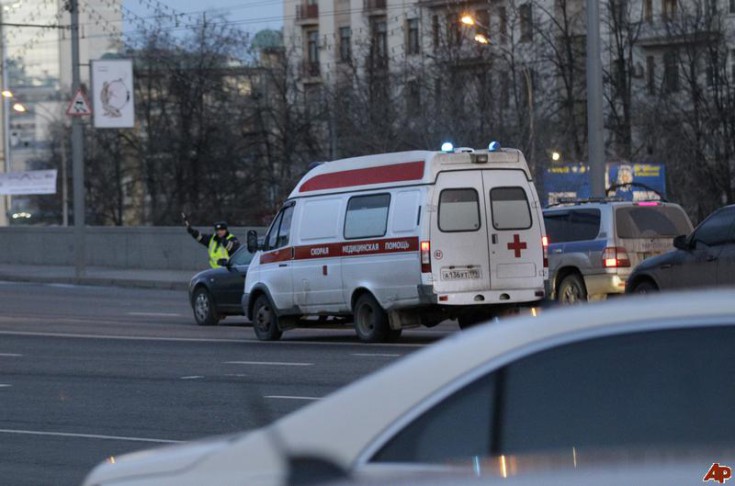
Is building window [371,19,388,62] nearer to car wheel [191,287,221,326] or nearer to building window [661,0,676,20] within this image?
building window [661,0,676,20]

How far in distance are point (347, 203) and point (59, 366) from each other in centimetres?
451

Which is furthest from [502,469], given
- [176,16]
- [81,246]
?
[176,16]

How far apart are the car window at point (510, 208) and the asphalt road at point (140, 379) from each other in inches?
78.4

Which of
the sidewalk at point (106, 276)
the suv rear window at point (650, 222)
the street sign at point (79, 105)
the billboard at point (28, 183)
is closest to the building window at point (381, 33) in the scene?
the billboard at point (28, 183)

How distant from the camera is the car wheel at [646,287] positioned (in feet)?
65.7

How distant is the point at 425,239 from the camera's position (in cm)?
1798

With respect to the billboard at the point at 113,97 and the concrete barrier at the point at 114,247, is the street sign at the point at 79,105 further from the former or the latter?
the concrete barrier at the point at 114,247

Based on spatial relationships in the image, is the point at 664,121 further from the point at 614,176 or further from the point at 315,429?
the point at 315,429

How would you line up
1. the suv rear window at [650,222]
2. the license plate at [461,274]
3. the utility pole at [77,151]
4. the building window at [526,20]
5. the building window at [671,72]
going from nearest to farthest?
the license plate at [461,274] → the suv rear window at [650,222] → the utility pole at [77,151] → the building window at [526,20] → the building window at [671,72]

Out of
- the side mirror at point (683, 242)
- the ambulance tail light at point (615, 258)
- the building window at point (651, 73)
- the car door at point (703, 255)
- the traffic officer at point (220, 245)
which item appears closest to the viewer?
the car door at point (703, 255)

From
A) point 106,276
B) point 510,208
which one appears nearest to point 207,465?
point 510,208

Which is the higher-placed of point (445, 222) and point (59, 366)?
point (445, 222)

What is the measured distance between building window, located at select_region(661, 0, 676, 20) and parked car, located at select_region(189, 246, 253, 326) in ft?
110

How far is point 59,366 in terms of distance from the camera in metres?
16.9
